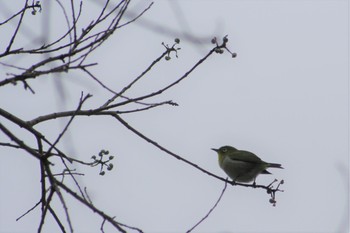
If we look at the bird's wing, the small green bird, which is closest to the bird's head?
the small green bird

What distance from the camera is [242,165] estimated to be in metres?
9.09

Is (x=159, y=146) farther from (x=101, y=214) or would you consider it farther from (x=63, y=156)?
(x=101, y=214)

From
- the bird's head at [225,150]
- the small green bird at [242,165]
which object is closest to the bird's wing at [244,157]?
the small green bird at [242,165]

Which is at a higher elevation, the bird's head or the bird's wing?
the bird's head

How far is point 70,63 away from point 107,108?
0.72 metres

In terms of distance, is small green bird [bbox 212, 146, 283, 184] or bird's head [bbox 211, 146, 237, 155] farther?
bird's head [bbox 211, 146, 237, 155]

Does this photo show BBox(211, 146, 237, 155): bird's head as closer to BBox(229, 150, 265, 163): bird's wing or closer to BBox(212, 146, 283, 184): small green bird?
BBox(212, 146, 283, 184): small green bird

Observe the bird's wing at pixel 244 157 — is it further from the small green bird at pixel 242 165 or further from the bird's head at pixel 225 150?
the bird's head at pixel 225 150

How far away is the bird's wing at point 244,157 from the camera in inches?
356

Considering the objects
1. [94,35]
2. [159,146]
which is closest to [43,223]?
[159,146]

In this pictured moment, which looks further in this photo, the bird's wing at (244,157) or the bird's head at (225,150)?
the bird's head at (225,150)

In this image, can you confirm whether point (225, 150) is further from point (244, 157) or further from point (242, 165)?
point (242, 165)

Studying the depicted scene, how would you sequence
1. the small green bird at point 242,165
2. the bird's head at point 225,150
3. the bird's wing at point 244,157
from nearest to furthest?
the small green bird at point 242,165 < the bird's wing at point 244,157 < the bird's head at point 225,150

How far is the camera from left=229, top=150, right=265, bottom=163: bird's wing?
356 inches
